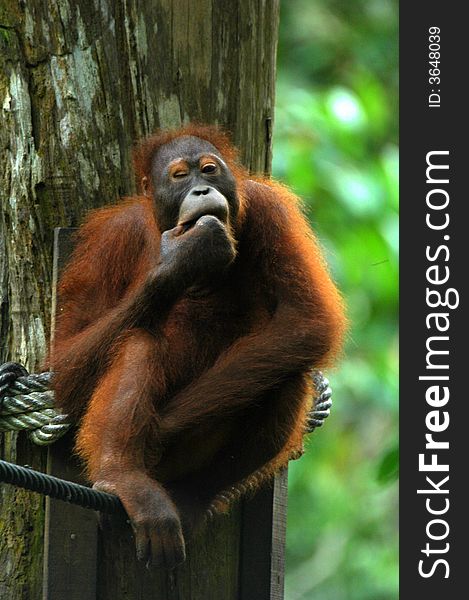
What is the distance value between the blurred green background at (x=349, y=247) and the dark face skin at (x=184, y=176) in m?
2.66

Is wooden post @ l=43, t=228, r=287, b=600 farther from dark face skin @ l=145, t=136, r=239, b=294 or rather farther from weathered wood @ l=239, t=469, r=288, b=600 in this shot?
dark face skin @ l=145, t=136, r=239, b=294

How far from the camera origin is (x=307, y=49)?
9.03 meters

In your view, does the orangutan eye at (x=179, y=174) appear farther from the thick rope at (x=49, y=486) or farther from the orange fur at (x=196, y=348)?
the thick rope at (x=49, y=486)

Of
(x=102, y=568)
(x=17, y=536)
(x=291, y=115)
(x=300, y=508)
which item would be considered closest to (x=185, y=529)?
(x=102, y=568)

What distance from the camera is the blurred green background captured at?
19.8ft

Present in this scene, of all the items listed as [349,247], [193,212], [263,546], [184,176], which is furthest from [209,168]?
[349,247]

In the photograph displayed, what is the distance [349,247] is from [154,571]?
3.69 metres

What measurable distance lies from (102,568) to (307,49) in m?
6.67

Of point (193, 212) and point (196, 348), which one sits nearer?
point (193, 212)

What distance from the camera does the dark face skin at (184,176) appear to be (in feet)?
10.1

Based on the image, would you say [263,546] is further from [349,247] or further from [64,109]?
[349,247]

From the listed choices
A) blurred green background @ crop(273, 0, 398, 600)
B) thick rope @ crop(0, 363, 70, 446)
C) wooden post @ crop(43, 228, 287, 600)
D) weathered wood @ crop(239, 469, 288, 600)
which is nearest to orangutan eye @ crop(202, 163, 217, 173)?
wooden post @ crop(43, 228, 287, 600)

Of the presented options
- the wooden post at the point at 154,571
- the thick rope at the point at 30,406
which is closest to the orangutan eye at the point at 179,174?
the wooden post at the point at 154,571

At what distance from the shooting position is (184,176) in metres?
3.11
